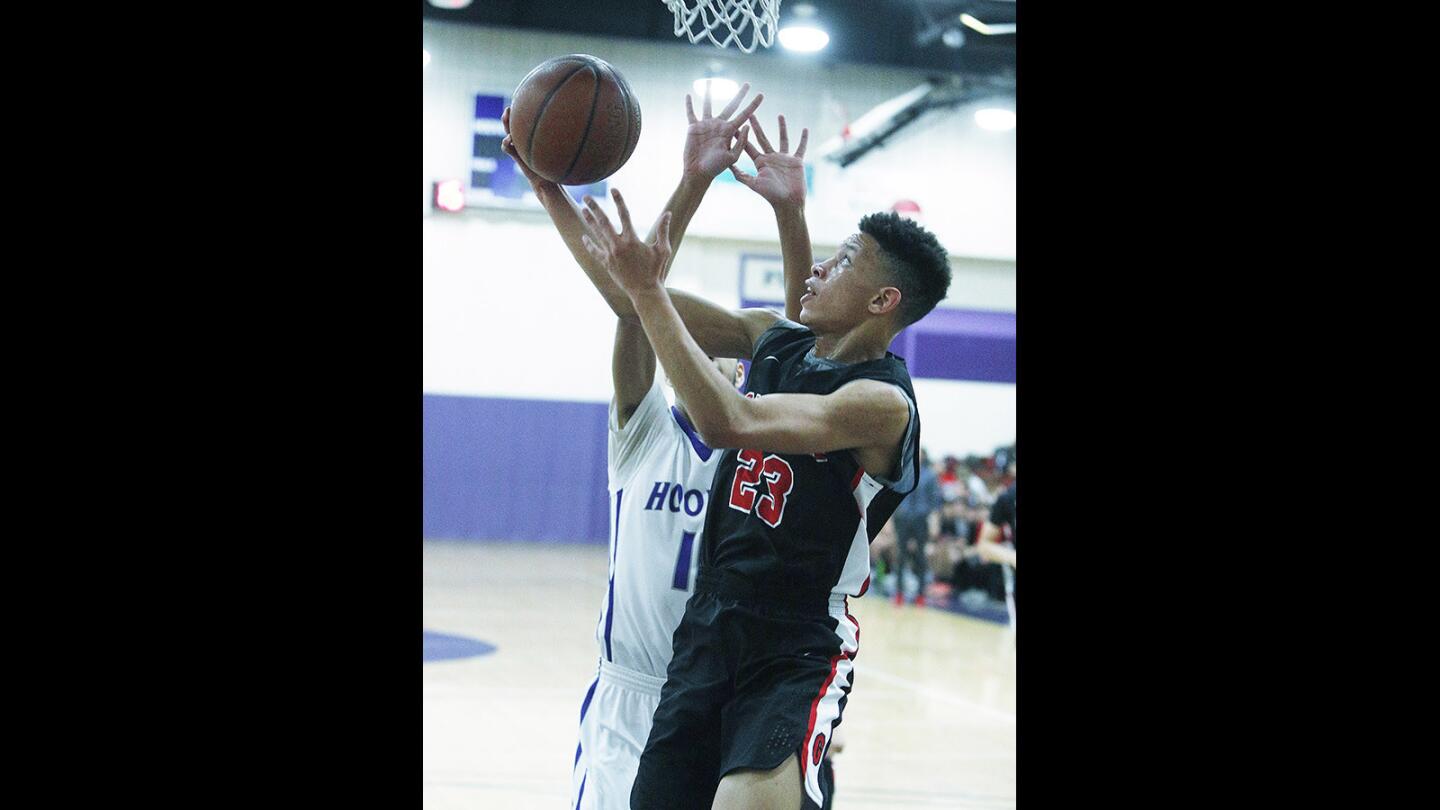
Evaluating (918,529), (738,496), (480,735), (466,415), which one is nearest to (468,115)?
(466,415)

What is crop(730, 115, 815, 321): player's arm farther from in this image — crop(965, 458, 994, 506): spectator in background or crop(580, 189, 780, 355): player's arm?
crop(965, 458, 994, 506): spectator in background

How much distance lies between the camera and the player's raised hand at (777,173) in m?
3.14

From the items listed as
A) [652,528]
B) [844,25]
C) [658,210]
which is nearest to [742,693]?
[652,528]

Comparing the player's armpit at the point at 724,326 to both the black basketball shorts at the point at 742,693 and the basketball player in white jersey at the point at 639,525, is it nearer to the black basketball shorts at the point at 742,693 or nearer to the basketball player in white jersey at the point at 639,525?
the basketball player in white jersey at the point at 639,525

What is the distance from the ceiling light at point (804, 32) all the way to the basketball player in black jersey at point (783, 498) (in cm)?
948

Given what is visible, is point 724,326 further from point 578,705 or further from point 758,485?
point 578,705

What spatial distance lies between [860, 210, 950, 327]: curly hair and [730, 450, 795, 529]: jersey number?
0.45m

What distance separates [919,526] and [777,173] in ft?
30.9

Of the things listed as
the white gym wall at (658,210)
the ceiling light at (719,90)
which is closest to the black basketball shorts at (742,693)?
the ceiling light at (719,90)

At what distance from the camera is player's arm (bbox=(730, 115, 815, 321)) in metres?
3.12

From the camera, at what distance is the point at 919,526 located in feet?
40.2

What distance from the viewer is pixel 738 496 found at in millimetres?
2824
